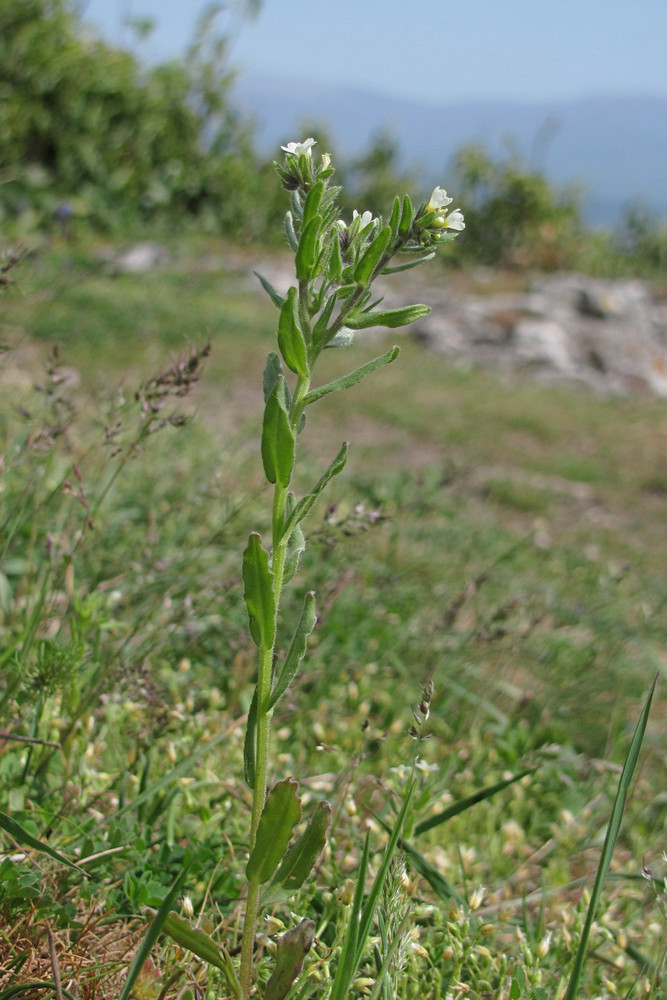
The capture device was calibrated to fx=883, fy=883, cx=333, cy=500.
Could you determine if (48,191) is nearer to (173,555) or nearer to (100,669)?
(173,555)

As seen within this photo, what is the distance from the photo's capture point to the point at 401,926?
1.02 meters

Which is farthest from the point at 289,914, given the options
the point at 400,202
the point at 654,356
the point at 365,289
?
the point at 654,356

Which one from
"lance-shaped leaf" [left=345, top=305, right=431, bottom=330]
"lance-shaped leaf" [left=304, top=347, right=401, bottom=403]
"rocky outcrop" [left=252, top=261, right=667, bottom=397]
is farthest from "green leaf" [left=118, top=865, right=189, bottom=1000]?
"rocky outcrop" [left=252, top=261, right=667, bottom=397]

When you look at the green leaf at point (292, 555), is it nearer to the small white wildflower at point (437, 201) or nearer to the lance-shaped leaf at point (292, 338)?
the lance-shaped leaf at point (292, 338)

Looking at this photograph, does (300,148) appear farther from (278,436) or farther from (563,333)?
(563,333)

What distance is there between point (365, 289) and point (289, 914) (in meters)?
0.92

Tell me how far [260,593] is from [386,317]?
377 mm

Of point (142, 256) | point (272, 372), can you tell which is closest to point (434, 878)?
point (272, 372)

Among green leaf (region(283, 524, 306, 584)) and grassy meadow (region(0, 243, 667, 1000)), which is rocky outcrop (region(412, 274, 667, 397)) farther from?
green leaf (region(283, 524, 306, 584))

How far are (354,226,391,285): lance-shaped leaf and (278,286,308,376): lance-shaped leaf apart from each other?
0.29 ft

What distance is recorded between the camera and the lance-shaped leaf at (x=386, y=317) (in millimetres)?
1087

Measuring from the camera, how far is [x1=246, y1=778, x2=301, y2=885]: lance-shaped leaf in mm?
1044

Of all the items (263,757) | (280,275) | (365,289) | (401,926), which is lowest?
(280,275)

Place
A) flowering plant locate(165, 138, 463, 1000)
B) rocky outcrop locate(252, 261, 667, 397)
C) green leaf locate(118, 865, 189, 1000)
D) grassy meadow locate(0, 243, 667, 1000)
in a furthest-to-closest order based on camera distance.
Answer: rocky outcrop locate(252, 261, 667, 397) → grassy meadow locate(0, 243, 667, 1000) → flowering plant locate(165, 138, 463, 1000) → green leaf locate(118, 865, 189, 1000)
